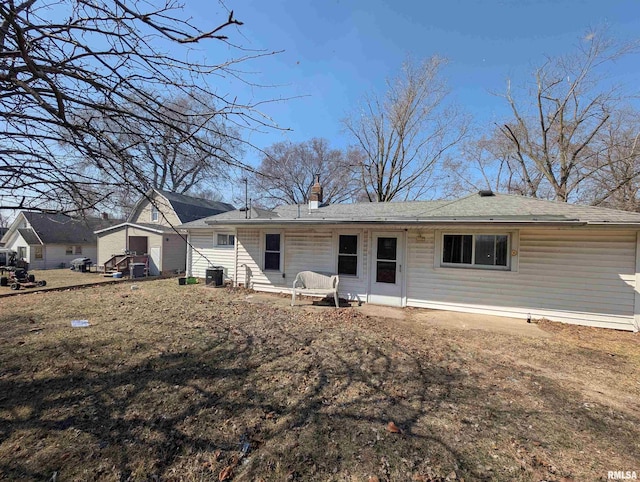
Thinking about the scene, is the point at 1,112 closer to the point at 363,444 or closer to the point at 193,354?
the point at 193,354

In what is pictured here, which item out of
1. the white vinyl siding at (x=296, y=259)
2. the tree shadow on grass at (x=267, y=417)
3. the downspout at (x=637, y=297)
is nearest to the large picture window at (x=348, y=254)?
the white vinyl siding at (x=296, y=259)

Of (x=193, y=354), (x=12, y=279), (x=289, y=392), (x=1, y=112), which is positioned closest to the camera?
(x=1, y=112)

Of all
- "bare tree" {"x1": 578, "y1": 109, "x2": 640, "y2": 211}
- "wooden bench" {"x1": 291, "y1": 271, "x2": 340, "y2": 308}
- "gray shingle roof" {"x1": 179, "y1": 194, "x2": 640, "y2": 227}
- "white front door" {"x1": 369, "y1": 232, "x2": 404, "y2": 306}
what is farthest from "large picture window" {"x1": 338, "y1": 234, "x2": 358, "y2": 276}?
"bare tree" {"x1": 578, "y1": 109, "x2": 640, "y2": 211}

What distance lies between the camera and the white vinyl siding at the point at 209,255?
12156mm

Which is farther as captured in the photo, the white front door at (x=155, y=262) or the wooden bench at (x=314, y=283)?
the white front door at (x=155, y=262)

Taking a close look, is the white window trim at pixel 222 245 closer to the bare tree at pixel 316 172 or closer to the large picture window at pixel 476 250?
the large picture window at pixel 476 250

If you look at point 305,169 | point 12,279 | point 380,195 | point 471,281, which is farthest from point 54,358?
point 305,169

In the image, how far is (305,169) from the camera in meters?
27.9

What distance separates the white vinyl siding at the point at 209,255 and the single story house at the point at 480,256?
2.53 meters

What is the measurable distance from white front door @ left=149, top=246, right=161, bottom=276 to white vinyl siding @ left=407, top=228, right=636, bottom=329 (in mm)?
13858

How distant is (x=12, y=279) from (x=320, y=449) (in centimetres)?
1691

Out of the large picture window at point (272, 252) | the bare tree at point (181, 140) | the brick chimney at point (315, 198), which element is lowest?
the large picture window at point (272, 252)

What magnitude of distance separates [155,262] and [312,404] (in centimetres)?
1553

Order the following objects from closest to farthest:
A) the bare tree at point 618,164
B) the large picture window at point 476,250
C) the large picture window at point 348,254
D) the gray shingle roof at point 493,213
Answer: the gray shingle roof at point 493,213 → the large picture window at point 476,250 → the large picture window at point 348,254 → the bare tree at point 618,164
